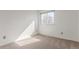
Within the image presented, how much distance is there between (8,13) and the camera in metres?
2.82

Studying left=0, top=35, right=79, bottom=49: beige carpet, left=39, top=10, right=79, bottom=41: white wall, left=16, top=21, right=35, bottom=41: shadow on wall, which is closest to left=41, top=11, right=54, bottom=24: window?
left=39, top=10, right=79, bottom=41: white wall

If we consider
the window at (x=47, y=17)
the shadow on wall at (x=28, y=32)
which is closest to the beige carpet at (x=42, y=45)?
the shadow on wall at (x=28, y=32)

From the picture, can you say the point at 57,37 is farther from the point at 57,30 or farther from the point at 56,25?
the point at 56,25

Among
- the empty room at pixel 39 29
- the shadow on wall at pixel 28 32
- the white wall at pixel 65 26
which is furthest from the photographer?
the shadow on wall at pixel 28 32

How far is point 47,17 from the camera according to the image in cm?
410

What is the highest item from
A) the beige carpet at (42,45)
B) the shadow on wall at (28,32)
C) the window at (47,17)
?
the window at (47,17)

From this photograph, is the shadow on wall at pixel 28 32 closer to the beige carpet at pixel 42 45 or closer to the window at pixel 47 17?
the beige carpet at pixel 42 45

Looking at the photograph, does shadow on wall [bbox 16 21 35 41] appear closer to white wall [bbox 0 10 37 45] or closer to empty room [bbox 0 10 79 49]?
empty room [bbox 0 10 79 49]

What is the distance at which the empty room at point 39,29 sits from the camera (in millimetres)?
2693

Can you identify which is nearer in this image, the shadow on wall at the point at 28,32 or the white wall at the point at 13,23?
the white wall at the point at 13,23

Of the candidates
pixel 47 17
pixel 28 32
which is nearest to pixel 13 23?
pixel 28 32

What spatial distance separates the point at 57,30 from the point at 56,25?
23 cm

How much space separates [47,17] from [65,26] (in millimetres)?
1106
